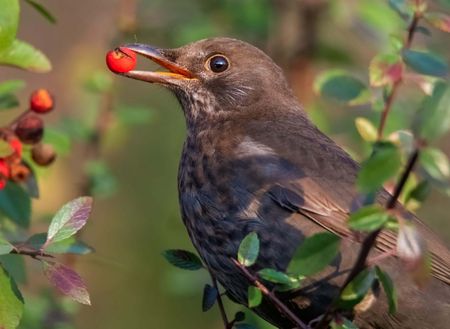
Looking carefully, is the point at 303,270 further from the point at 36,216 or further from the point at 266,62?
the point at 36,216

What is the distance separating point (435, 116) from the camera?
9.09 feet

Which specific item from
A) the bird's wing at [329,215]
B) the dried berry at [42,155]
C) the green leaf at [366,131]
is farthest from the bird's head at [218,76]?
the dried berry at [42,155]

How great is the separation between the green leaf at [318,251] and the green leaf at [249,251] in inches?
15.9

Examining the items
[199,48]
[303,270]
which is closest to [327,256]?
[303,270]

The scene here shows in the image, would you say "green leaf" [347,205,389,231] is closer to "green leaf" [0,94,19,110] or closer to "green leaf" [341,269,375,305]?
"green leaf" [341,269,375,305]

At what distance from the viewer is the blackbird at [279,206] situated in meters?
4.48

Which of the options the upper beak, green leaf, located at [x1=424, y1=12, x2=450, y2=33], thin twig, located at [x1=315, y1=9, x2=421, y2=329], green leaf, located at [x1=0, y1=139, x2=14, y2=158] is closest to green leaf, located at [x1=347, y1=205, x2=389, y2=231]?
thin twig, located at [x1=315, y1=9, x2=421, y2=329]

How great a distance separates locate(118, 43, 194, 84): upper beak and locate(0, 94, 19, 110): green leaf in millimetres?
730

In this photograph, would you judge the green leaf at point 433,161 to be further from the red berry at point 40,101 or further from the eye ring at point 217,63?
the eye ring at point 217,63

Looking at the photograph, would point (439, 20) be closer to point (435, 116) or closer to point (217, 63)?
point (435, 116)

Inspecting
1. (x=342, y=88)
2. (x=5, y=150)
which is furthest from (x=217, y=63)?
(x=5, y=150)

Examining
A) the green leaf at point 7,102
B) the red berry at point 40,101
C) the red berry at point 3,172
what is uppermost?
the red berry at point 40,101

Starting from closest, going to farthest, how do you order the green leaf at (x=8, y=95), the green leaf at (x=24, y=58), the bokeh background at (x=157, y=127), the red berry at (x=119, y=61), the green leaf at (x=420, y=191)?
the green leaf at (x=420, y=191) < the green leaf at (x=24, y=58) < the green leaf at (x=8, y=95) < the red berry at (x=119, y=61) < the bokeh background at (x=157, y=127)

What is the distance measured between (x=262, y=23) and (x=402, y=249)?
4.26 m
